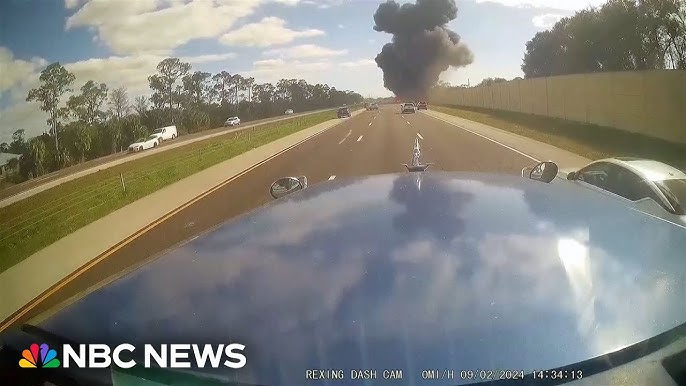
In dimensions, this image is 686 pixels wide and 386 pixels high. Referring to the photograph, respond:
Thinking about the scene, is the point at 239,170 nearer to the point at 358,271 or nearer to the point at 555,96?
the point at 555,96

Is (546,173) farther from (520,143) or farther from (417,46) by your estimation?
(520,143)

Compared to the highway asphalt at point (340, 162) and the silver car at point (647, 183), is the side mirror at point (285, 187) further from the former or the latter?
the silver car at point (647, 183)

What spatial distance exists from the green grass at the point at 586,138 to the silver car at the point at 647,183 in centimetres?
55

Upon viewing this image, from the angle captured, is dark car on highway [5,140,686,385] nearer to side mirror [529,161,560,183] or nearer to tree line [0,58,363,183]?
side mirror [529,161,560,183]

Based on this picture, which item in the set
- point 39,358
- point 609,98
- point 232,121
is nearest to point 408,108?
point 609,98

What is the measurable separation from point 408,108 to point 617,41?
3269 millimetres

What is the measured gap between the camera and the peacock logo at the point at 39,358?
1889 mm

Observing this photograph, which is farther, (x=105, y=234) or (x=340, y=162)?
(x=340, y=162)

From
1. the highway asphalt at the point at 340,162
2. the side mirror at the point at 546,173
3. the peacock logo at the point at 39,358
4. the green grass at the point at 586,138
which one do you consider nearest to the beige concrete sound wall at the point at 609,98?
the green grass at the point at 586,138

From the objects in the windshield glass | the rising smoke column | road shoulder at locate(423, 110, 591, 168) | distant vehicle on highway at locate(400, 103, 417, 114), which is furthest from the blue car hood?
distant vehicle on highway at locate(400, 103, 417, 114)

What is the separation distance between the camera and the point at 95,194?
547 cm

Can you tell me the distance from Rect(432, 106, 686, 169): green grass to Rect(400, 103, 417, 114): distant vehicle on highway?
1.09 feet

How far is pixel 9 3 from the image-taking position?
3.77 meters

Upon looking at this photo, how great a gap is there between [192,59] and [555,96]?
14.0 ft
